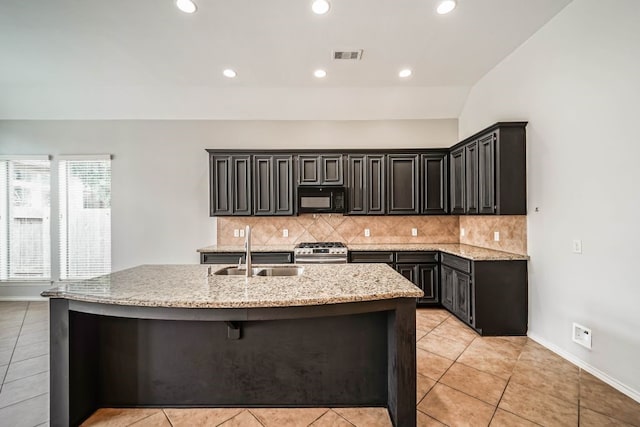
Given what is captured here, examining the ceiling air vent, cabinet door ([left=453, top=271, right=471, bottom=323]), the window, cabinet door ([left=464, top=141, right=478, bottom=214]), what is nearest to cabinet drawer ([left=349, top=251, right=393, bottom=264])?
cabinet door ([left=453, top=271, right=471, bottom=323])

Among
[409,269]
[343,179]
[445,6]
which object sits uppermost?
[445,6]

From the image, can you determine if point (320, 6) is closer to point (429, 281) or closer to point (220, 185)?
point (220, 185)

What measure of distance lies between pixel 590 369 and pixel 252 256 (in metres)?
3.77

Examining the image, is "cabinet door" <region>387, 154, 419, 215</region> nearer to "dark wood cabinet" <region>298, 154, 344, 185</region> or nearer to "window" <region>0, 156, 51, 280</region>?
"dark wood cabinet" <region>298, 154, 344, 185</region>

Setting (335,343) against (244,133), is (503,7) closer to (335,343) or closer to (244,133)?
(335,343)

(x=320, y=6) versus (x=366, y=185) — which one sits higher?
(x=320, y=6)

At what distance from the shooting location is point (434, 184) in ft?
13.8

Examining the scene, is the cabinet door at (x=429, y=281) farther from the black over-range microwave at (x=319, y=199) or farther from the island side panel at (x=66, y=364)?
the island side panel at (x=66, y=364)

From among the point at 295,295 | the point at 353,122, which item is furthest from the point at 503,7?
the point at 295,295

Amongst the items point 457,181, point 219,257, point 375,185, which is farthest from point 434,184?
point 219,257

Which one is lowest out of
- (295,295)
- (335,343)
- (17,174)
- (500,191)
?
(335,343)

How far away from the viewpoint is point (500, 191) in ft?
9.91

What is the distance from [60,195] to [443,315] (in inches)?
247

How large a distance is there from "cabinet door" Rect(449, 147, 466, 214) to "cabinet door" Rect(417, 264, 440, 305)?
929 mm
